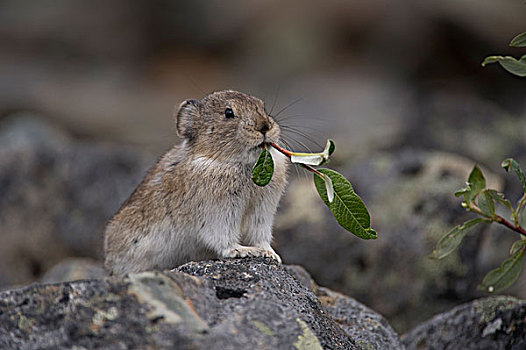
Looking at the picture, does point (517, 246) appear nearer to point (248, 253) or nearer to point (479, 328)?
point (479, 328)

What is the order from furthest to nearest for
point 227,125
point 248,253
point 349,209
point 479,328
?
point 227,125 < point 479,328 < point 248,253 < point 349,209

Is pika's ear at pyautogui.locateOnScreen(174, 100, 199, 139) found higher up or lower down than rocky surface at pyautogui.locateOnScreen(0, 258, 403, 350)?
higher up

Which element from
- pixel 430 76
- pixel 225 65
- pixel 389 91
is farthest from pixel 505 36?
pixel 225 65

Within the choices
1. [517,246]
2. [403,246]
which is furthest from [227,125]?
[403,246]

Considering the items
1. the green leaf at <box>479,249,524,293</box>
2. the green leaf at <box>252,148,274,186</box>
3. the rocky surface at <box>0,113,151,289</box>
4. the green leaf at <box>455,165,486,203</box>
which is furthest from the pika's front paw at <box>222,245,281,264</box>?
the rocky surface at <box>0,113,151,289</box>

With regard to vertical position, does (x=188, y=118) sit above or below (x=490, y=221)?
above

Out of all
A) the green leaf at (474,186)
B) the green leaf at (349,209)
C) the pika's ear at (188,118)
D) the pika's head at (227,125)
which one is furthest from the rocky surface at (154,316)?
the pika's ear at (188,118)

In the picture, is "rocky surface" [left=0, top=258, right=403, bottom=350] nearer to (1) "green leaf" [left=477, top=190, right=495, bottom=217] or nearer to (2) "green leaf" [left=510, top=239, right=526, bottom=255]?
(1) "green leaf" [left=477, top=190, right=495, bottom=217]
